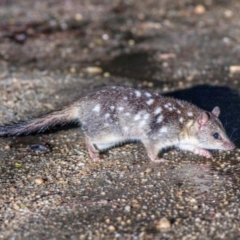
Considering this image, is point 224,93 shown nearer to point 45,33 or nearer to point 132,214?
point 132,214

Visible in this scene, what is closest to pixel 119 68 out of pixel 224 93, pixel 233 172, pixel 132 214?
pixel 224 93

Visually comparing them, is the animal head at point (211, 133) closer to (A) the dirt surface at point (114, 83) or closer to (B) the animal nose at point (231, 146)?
(B) the animal nose at point (231, 146)

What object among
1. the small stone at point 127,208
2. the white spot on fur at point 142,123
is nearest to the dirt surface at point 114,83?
the small stone at point 127,208

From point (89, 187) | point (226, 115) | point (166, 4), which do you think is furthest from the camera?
point (166, 4)

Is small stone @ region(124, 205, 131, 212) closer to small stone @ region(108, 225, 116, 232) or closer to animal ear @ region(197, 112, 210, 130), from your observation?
small stone @ region(108, 225, 116, 232)

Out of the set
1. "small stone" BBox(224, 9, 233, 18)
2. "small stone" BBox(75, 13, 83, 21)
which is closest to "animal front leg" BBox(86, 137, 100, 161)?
"small stone" BBox(75, 13, 83, 21)
